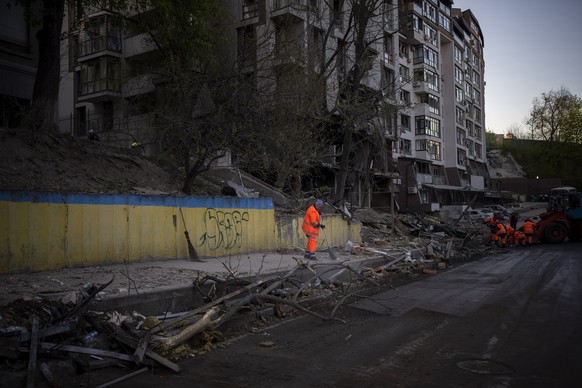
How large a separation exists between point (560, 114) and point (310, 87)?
216 feet

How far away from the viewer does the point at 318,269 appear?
39.2 feet

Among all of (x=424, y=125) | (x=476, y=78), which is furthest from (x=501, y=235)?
(x=476, y=78)

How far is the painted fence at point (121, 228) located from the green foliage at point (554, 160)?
69.0 metres

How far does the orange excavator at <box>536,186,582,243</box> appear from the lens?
24422 mm

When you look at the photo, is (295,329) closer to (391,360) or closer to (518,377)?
(391,360)

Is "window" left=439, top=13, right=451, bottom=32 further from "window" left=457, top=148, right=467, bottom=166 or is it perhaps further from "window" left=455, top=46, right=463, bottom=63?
"window" left=457, top=148, right=467, bottom=166

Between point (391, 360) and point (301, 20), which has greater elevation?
point (301, 20)

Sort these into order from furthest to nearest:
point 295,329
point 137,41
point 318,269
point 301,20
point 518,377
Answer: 1. point 137,41
2. point 301,20
3. point 318,269
4. point 295,329
5. point 518,377

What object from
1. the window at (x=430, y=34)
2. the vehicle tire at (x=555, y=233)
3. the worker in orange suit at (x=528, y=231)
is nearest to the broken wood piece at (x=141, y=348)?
the worker in orange suit at (x=528, y=231)

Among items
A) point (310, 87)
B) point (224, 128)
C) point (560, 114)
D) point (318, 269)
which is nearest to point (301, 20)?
point (310, 87)

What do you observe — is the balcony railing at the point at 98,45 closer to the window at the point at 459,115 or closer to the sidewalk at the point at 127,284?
the sidewalk at the point at 127,284

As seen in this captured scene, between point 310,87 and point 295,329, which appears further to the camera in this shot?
point 310,87

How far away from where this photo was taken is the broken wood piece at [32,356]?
4.41m

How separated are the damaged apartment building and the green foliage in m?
8.63
